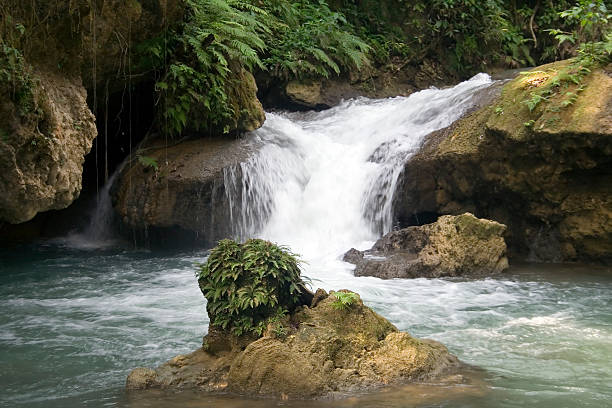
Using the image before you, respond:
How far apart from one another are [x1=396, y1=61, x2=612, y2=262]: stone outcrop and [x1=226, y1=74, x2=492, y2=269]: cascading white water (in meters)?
0.57

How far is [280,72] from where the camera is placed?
1545cm

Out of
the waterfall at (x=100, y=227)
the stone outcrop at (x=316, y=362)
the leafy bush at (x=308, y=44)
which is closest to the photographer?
the stone outcrop at (x=316, y=362)

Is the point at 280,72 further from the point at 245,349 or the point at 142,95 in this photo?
the point at 245,349

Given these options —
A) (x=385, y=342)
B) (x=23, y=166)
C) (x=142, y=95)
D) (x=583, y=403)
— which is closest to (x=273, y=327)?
(x=385, y=342)

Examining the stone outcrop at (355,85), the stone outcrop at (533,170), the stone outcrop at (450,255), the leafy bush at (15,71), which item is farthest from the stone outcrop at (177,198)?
the stone outcrop at (355,85)

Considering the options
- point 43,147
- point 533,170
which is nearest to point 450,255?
point 533,170

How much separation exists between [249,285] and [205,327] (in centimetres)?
173

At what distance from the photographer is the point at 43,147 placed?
7516 millimetres

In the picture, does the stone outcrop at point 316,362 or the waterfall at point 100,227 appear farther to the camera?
the waterfall at point 100,227

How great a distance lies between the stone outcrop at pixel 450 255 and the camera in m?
9.05

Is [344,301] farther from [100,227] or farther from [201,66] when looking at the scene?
[100,227]

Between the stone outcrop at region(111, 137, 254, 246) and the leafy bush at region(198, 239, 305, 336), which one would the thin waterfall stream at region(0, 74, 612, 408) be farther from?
the leafy bush at region(198, 239, 305, 336)

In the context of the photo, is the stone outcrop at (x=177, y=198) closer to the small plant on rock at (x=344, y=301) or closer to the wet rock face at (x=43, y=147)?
the wet rock face at (x=43, y=147)

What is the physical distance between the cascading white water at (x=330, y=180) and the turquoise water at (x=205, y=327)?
63.8 inches
